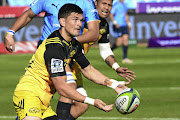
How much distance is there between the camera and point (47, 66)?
6.25m

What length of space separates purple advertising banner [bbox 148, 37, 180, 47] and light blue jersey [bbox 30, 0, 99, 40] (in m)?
18.1

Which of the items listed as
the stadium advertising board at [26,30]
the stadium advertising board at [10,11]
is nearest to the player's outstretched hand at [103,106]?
the stadium advertising board at [26,30]

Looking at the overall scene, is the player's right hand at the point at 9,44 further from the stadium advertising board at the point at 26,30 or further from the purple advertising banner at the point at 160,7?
the purple advertising banner at the point at 160,7

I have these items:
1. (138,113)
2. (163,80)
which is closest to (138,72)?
(163,80)

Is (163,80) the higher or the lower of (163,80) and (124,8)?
the lower

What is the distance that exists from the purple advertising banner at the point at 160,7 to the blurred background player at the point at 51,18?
24.6 metres

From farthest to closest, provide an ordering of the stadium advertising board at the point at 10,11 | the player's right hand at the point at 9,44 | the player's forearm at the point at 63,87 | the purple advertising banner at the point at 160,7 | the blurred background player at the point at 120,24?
the purple advertising banner at the point at 160,7 → the stadium advertising board at the point at 10,11 → the blurred background player at the point at 120,24 → the player's right hand at the point at 9,44 → the player's forearm at the point at 63,87

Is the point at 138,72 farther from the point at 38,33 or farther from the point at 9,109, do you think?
the point at 38,33

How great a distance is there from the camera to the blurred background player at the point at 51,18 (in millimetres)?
7902

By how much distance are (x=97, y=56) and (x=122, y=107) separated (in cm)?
1502

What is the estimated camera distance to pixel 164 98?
11586 millimetres

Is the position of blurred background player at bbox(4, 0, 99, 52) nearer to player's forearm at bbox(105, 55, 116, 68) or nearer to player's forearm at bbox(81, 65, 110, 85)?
player's forearm at bbox(105, 55, 116, 68)

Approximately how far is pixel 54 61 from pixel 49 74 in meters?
0.28

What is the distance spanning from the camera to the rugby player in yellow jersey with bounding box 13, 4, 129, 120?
244 inches
